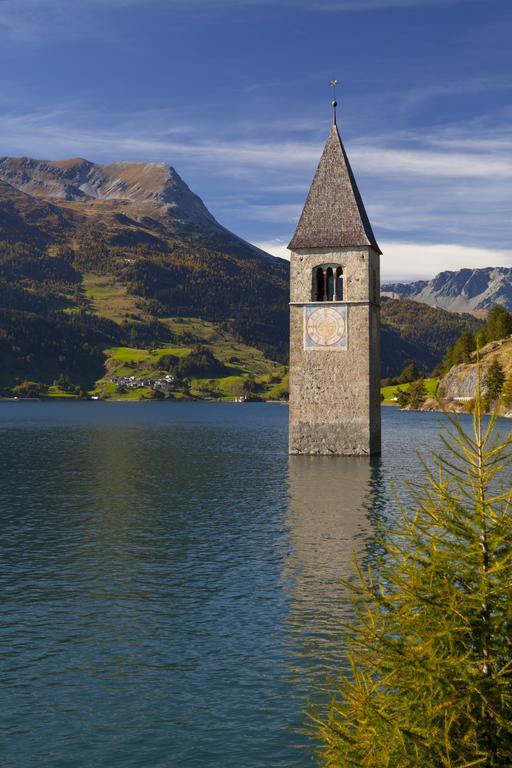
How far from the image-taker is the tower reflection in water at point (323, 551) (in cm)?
2038

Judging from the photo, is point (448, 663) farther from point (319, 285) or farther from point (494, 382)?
point (494, 382)

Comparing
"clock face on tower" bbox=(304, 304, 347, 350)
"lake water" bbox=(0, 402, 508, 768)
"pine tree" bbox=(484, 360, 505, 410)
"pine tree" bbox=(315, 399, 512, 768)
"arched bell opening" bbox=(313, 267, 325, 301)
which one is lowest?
"lake water" bbox=(0, 402, 508, 768)

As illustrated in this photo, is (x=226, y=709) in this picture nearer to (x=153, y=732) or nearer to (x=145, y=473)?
(x=153, y=732)

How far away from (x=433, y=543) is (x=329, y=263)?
58254 millimetres

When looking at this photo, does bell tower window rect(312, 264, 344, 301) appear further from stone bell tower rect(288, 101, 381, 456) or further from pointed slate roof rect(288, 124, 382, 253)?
pointed slate roof rect(288, 124, 382, 253)

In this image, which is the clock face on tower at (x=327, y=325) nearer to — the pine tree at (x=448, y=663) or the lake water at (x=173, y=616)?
the lake water at (x=173, y=616)

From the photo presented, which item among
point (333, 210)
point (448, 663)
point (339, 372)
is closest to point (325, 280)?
point (333, 210)

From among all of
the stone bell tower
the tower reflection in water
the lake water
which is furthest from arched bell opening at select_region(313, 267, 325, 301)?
the lake water

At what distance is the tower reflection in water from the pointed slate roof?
18.6 m

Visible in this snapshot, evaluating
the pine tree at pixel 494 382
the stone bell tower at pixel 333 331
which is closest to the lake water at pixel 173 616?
the stone bell tower at pixel 333 331

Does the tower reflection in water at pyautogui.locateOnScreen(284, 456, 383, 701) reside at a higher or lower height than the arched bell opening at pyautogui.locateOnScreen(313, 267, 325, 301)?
lower

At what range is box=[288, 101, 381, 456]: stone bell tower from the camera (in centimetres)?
6556

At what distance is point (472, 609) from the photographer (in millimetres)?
8883

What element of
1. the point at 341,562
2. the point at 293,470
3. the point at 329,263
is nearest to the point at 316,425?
the point at 293,470
